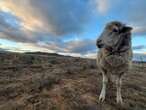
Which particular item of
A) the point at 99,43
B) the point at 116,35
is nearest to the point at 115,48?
the point at 116,35

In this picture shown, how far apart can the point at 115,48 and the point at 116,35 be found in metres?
0.43

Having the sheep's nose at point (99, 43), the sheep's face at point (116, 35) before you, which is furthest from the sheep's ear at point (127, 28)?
the sheep's nose at point (99, 43)

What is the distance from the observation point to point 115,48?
629cm

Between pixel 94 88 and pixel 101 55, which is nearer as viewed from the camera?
pixel 101 55

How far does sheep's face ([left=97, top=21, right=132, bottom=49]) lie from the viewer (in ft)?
20.5

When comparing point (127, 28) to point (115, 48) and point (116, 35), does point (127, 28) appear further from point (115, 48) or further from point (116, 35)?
point (115, 48)

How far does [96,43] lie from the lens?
689 cm

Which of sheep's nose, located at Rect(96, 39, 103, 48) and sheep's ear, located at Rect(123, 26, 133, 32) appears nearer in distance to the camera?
sheep's ear, located at Rect(123, 26, 133, 32)

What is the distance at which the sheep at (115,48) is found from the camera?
628 centimetres

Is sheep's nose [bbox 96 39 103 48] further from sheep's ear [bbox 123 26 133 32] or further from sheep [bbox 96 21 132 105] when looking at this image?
sheep's ear [bbox 123 26 133 32]

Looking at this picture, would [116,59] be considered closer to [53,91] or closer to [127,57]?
[127,57]

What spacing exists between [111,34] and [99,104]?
7.79 ft

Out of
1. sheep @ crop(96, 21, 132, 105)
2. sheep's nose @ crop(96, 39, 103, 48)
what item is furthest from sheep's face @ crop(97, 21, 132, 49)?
sheep's nose @ crop(96, 39, 103, 48)

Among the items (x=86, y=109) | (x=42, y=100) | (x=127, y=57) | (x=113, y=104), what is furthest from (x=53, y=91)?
(x=127, y=57)
